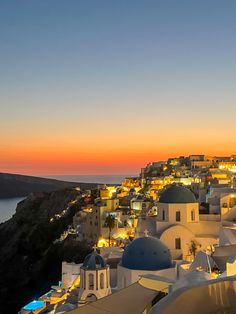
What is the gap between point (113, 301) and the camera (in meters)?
6.68

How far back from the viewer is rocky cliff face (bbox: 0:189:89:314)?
1682 inches

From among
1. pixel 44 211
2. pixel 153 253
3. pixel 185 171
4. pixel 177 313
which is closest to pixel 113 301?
pixel 177 313

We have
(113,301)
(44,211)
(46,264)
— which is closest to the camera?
(113,301)

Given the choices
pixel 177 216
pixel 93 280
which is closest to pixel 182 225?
pixel 177 216

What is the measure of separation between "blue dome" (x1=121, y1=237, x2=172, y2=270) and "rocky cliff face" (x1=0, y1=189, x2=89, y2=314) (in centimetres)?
1994

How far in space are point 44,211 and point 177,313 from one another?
75766mm

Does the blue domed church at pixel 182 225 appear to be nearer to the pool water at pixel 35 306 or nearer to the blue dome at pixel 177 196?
the blue dome at pixel 177 196

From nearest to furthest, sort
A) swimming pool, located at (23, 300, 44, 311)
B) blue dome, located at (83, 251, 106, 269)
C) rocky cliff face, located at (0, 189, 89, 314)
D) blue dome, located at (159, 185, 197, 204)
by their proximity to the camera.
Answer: blue dome, located at (83, 251, 106, 269) < swimming pool, located at (23, 300, 44, 311) < blue dome, located at (159, 185, 197, 204) < rocky cliff face, located at (0, 189, 89, 314)

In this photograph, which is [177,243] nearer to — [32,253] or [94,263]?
[94,263]

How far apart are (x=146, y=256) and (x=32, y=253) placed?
3616cm

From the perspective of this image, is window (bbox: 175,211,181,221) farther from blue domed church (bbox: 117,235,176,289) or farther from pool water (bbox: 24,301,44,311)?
pool water (bbox: 24,301,44,311)

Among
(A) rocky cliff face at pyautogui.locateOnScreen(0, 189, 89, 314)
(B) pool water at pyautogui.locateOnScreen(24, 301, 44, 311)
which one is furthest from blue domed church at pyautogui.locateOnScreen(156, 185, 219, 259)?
(A) rocky cliff face at pyautogui.locateOnScreen(0, 189, 89, 314)

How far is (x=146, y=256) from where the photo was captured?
20.9 meters

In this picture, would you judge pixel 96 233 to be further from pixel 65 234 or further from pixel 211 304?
pixel 211 304
